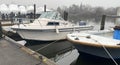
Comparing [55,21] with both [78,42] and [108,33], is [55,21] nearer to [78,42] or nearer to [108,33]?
[108,33]

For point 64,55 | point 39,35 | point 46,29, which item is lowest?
point 64,55

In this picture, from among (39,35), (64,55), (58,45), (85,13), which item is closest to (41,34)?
(39,35)

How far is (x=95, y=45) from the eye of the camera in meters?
8.29

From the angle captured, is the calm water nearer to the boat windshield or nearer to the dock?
the boat windshield

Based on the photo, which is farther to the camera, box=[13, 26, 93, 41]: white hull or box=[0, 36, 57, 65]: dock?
box=[13, 26, 93, 41]: white hull

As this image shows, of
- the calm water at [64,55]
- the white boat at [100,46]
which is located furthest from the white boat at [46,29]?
the white boat at [100,46]

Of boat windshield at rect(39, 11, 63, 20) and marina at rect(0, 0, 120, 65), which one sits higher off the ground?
boat windshield at rect(39, 11, 63, 20)

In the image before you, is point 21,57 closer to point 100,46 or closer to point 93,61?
point 100,46

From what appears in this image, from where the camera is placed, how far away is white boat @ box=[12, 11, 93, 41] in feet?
44.8

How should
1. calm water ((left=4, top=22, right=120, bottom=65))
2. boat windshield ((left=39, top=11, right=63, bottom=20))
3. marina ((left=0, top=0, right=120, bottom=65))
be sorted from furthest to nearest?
boat windshield ((left=39, top=11, right=63, bottom=20))
calm water ((left=4, top=22, right=120, bottom=65))
marina ((left=0, top=0, right=120, bottom=65))

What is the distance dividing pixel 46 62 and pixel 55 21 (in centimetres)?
818

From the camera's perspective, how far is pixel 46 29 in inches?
536

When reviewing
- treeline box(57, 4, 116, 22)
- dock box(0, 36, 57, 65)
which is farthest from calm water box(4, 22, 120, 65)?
treeline box(57, 4, 116, 22)

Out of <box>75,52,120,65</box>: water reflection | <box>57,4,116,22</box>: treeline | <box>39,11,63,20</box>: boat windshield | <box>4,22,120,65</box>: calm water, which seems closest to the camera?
<box>75,52,120,65</box>: water reflection
